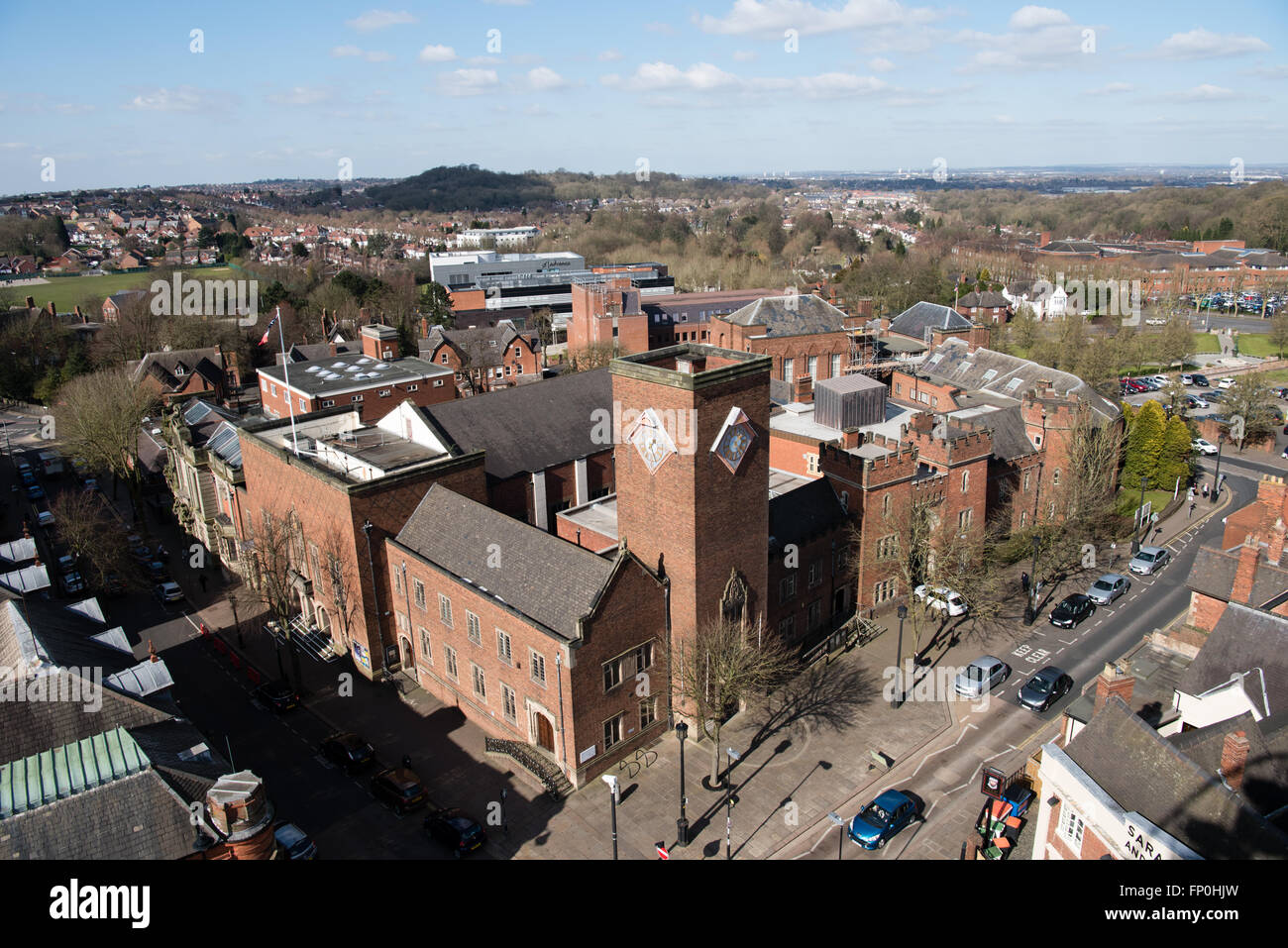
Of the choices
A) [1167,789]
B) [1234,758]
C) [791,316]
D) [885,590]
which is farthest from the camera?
[791,316]

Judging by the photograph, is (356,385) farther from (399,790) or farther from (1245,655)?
(1245,655)

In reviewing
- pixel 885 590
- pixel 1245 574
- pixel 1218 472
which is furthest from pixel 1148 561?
pixel 885 590

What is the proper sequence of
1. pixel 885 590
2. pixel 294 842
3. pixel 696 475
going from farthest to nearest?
pixel 885 590
pixel 696 475
pixel 294 842

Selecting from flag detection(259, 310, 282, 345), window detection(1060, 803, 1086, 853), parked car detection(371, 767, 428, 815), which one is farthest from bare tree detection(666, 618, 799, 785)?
flag detection(259, 310, 282, 345)

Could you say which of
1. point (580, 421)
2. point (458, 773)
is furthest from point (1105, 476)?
point (458, 773)

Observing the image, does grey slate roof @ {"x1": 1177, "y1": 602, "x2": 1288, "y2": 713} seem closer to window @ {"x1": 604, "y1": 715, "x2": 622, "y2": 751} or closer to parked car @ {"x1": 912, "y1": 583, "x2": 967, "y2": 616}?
parked car @ {"x1": 912, "y1": 583, "x2": 967, "y2": 616}

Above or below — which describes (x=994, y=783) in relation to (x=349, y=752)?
above
